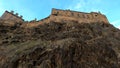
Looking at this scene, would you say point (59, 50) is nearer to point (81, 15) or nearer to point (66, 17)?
point (66, 17)

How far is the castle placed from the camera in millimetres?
53750

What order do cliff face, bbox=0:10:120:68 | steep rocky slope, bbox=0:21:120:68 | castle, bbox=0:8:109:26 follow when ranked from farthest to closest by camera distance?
castle, bbox=0:8:109:26 < cliff face, bbox=0:10:120:68 < steep rocky slope, bbox=0:21:120:68

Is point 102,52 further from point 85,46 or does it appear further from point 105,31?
point 105,31

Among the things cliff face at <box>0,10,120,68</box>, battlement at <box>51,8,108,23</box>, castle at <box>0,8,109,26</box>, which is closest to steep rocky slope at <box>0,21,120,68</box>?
cliff face at <box>0,10,120,68</box>

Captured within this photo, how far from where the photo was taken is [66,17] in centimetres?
5597

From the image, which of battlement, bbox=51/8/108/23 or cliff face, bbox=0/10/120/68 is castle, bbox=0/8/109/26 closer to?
battlement, bbox=51/8/108/23

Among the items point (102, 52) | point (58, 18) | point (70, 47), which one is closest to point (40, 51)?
point (70, 47)

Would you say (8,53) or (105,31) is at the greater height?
(105,31)

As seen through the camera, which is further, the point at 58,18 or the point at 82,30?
the point at 58,18

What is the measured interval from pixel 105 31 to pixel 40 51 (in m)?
21.2

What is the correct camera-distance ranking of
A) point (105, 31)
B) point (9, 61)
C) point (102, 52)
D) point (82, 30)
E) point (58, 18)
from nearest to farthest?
point (9, 61)
point (102, 52)
point (82, 30)
point (105, 31)
point (58, 18)

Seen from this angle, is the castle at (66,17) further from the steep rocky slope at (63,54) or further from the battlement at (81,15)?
the steep rocky slope at (63,54)

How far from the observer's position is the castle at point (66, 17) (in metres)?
53.8

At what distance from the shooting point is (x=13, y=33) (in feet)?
147
